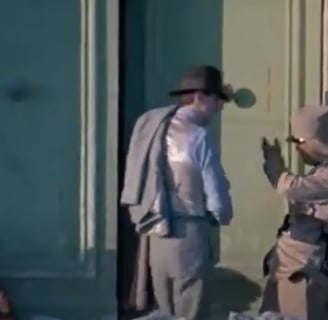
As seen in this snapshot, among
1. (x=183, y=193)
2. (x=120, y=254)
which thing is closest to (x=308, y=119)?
(x=183, y=193)

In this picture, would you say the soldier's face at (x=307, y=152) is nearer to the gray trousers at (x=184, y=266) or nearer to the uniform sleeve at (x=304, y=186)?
the uniform sleeve at (x=304, y=186)

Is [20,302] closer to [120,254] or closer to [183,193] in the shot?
[120,254]

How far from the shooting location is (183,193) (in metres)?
12.2

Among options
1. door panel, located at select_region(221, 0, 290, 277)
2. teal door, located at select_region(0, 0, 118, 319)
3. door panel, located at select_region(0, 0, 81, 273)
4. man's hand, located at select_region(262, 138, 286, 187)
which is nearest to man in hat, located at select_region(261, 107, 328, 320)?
man's hand, located at select_region(262, 138, 286, 187)

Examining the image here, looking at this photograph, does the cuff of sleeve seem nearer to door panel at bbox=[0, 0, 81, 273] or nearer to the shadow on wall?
the shadow on wall

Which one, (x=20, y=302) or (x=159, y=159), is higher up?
(x=159, y=159)

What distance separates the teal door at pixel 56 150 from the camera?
1323 centimetres

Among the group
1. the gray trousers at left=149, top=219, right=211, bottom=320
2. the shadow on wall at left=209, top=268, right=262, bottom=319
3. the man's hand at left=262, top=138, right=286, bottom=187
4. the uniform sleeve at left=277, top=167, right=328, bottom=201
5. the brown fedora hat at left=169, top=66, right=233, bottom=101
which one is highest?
the brown fedora hat at left=169, top=66, right=233, bottom=101

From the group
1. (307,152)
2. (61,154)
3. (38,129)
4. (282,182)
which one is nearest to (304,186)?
(282,182)

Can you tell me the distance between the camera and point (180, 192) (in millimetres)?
12219

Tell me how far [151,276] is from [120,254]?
1.08m

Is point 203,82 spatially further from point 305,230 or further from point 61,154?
point 61,154

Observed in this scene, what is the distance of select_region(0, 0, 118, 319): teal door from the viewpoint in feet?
43.4

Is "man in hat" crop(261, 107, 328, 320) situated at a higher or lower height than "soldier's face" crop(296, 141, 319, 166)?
lower
